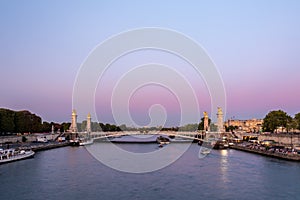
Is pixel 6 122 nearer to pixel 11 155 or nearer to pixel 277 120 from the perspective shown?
pixel 11 155

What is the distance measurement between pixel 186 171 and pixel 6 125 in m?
25.3

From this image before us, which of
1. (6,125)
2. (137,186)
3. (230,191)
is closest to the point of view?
(230,191)

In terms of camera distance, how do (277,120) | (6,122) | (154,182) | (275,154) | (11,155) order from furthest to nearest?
(277,120)
(6,122)
(275,154)
(11,155)
(154,182)

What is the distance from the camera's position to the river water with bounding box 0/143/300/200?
49.1 ft

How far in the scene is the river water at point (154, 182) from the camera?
49.1 feet

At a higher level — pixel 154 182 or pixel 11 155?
pixel 11 155

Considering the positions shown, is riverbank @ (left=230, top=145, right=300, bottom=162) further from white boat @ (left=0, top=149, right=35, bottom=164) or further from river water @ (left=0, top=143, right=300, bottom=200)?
white boat @ (left=0, top=149, right=35, bottom=164)

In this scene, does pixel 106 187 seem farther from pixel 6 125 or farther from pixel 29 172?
pixel 6 125

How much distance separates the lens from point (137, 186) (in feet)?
55.1

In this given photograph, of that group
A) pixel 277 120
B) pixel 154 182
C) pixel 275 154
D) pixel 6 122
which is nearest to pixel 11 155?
pixel 154 182

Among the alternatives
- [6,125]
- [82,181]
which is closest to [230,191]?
[82,181]

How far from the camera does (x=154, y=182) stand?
58.4 ft

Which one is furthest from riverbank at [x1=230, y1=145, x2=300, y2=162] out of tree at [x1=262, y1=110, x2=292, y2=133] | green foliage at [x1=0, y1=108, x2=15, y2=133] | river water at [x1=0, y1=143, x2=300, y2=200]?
green foliage at [x1=0, y1=108, x2=15, y2=133]

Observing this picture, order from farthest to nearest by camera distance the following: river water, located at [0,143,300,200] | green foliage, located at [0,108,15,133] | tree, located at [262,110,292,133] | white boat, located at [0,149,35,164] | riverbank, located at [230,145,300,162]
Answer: tree, located at [262,110,292,133]
green foliage, located at [0,108,15,133]
riverbank, located at [230,145,300,162]
white boat, located at [0,149,35,164]
river water, located at [0,143,300,200]
